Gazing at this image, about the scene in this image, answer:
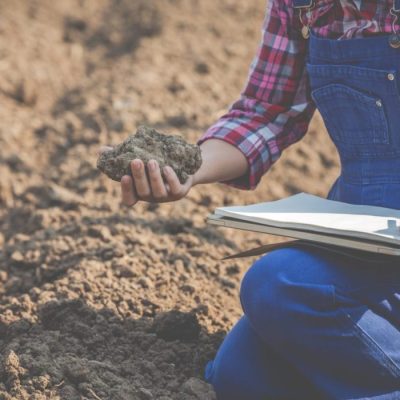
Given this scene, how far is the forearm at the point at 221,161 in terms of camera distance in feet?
7.84

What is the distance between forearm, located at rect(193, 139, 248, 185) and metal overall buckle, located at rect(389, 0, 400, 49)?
53 cm

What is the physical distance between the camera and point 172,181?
84.3 inches

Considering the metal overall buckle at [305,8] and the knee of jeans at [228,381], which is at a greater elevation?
the metal overall buckle at [305,8]

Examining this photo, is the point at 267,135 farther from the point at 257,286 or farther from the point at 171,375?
the point at 171,375

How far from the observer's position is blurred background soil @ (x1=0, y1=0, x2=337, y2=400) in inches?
97.7

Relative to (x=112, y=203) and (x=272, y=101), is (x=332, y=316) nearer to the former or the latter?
(x=272, y=101)

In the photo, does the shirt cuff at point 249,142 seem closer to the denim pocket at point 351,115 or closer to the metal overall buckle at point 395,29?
the denim pocket at point 351,115

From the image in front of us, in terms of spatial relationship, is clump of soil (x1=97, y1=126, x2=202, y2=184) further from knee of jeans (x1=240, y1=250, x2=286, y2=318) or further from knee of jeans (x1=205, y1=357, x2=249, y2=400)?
knee of jeans (x1=205, y1=357, x2=249, y2=400)

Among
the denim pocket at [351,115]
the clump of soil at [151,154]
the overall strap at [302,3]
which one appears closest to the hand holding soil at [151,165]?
the clump of soil at [151,154]

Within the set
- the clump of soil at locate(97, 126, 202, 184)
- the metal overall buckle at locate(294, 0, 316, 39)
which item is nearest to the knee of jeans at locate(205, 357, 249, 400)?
the clump of soil at locate(97, 126, 202, 184)

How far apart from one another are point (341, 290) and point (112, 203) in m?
1.80

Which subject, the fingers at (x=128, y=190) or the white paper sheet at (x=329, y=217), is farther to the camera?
the fingers at (x=128, y=190)

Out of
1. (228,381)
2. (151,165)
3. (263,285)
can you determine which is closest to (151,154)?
(151,165)

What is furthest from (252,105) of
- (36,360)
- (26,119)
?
(26,119)
